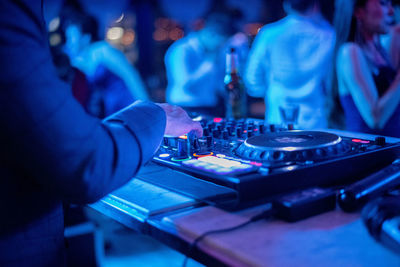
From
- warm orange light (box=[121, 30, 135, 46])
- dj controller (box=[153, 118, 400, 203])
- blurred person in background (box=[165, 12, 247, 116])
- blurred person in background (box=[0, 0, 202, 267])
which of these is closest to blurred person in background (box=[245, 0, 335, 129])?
blurred person in background (box=[165, 12, 247, 116])

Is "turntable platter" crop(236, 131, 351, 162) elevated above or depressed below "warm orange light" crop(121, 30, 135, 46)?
below

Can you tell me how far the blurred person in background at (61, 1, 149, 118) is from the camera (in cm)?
447

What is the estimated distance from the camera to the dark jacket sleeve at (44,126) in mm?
598

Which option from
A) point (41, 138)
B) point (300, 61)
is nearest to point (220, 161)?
point (41, 138)

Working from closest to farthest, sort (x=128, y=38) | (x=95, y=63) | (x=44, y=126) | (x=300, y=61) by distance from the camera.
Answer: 1. (x=44, y=126)
2. (x=300, y=61)
3. (x=95, y=63)
4. (x=128, y=38)

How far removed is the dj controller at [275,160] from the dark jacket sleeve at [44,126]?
233 mm

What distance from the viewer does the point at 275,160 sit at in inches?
33.8

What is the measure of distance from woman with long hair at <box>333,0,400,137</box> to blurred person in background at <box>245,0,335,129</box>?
21 centimetres

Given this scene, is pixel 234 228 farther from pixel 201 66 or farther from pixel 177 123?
pixel 201 66

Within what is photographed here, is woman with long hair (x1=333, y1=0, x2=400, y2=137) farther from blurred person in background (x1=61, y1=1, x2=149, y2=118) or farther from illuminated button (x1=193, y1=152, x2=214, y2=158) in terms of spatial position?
blurred person in background (x1=61, y1=1, x2=149, y2=118)

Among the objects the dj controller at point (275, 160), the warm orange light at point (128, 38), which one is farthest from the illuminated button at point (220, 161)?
the warm orange light at point (128, 38)

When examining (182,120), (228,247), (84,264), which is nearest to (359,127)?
(84,264)

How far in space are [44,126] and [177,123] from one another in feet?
1.28

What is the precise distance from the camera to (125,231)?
301 cm
